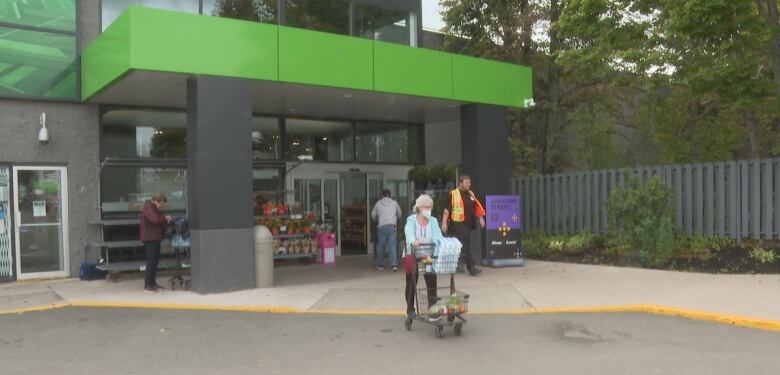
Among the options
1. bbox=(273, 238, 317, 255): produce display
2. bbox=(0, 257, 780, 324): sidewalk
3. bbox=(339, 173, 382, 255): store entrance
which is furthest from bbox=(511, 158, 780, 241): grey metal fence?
bbox=(273, 238, 317, 255): produce display

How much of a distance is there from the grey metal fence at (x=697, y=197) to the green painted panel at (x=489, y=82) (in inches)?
102

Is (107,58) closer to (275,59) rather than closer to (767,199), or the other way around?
(275,59)

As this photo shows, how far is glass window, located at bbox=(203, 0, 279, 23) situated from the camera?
41.0ft

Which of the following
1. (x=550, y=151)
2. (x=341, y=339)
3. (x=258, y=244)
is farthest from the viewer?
(x=550, y=151)

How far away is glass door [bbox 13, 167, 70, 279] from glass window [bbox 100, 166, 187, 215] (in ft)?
2.54

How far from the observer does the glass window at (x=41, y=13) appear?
449 inches

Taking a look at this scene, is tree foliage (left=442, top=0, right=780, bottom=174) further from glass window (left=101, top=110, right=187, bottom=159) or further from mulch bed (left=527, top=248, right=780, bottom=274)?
glass window (left=101, top=110, right=187, bottom=159)

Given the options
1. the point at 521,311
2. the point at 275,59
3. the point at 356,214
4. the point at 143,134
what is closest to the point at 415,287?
the point at 521,311

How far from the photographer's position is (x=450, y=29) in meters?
19.2

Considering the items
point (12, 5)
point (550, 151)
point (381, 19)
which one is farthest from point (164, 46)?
point (550, 151)

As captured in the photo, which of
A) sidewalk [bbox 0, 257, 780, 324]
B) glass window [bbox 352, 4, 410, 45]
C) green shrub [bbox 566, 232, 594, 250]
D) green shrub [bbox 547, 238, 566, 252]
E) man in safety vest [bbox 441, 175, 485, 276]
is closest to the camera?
sidewalk [bbox 0, 257, 780, 324]

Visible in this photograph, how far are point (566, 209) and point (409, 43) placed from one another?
552 cm

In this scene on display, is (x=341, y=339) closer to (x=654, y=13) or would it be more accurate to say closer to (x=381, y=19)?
(x=381, y=19)

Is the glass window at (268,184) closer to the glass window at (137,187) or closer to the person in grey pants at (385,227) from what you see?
the glass window at (137,187)
